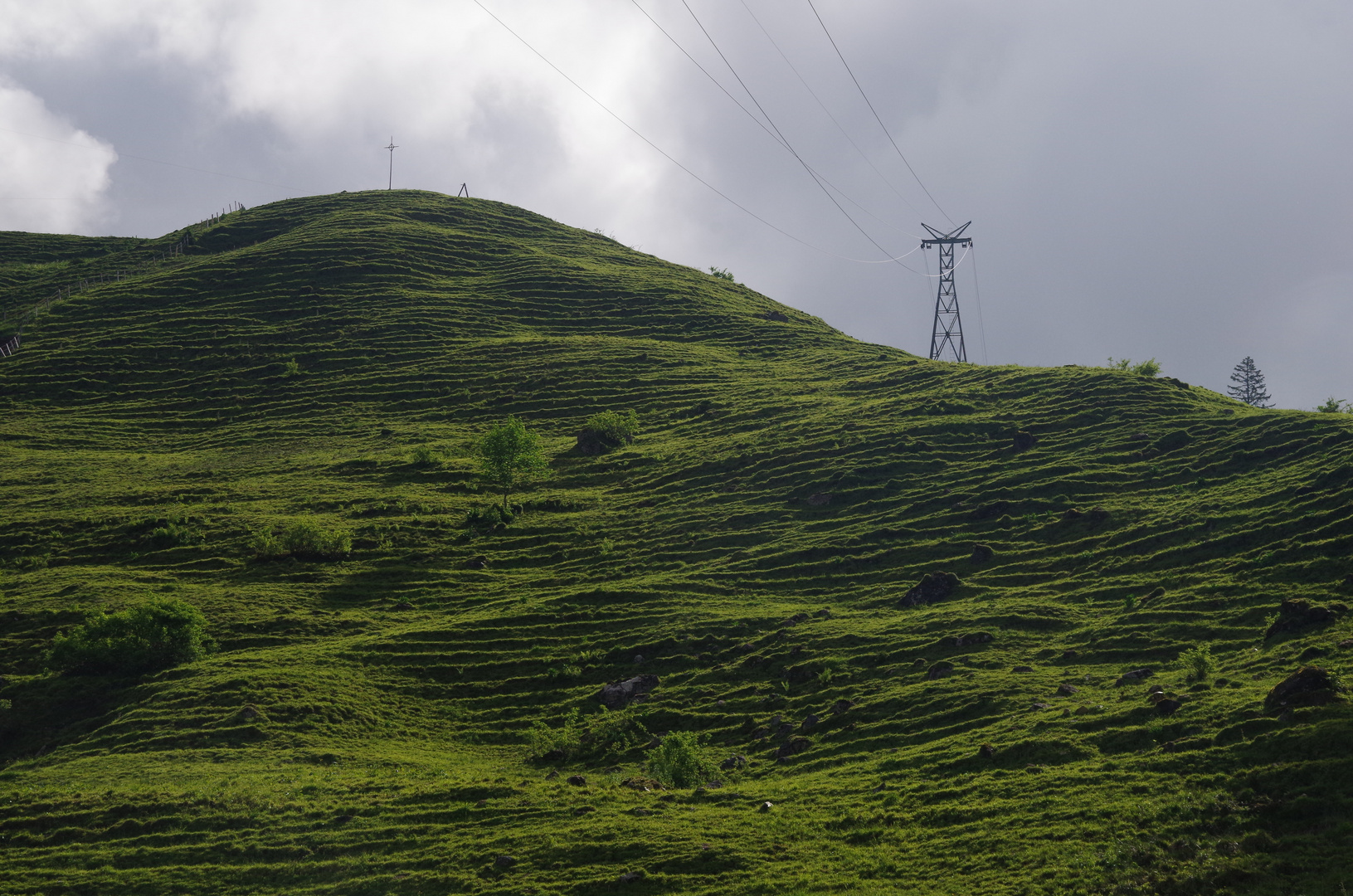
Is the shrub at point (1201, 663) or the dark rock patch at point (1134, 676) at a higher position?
the shrub at point (1201, 663)

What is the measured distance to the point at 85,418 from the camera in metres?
76.8

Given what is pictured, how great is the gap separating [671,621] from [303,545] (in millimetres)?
23193

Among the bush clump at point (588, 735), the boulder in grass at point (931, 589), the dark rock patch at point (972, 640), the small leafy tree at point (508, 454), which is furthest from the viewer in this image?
the small leafy tree at point (508, 454)

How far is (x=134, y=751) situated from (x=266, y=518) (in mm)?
24102

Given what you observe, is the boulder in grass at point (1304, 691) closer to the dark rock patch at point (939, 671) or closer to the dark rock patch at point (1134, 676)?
the dark rock patch at point (1134, 676)

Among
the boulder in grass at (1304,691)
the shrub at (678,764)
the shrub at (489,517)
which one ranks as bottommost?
the shrub at (678,764)

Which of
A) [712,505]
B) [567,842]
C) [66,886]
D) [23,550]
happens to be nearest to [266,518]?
[23,550]

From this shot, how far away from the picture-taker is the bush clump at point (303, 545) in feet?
174

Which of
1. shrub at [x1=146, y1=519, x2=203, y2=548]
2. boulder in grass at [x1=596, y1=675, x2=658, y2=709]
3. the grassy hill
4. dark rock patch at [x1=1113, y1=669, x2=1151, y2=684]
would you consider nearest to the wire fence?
the grassy hill

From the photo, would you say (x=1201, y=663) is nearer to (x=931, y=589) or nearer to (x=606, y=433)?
(x=931, y=589)

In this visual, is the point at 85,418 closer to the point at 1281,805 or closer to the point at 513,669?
the point at 513,669

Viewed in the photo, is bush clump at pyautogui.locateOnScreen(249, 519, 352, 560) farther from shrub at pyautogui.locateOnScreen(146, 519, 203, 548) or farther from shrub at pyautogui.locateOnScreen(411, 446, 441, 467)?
shrub at pyautogui.locateOnScreen(411, 446, 441, 467)

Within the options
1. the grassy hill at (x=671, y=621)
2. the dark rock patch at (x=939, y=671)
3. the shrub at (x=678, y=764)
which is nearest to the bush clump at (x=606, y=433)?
the grassy hill at (x=671, y=621)

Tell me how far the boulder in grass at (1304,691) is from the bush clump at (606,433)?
4946 cm
